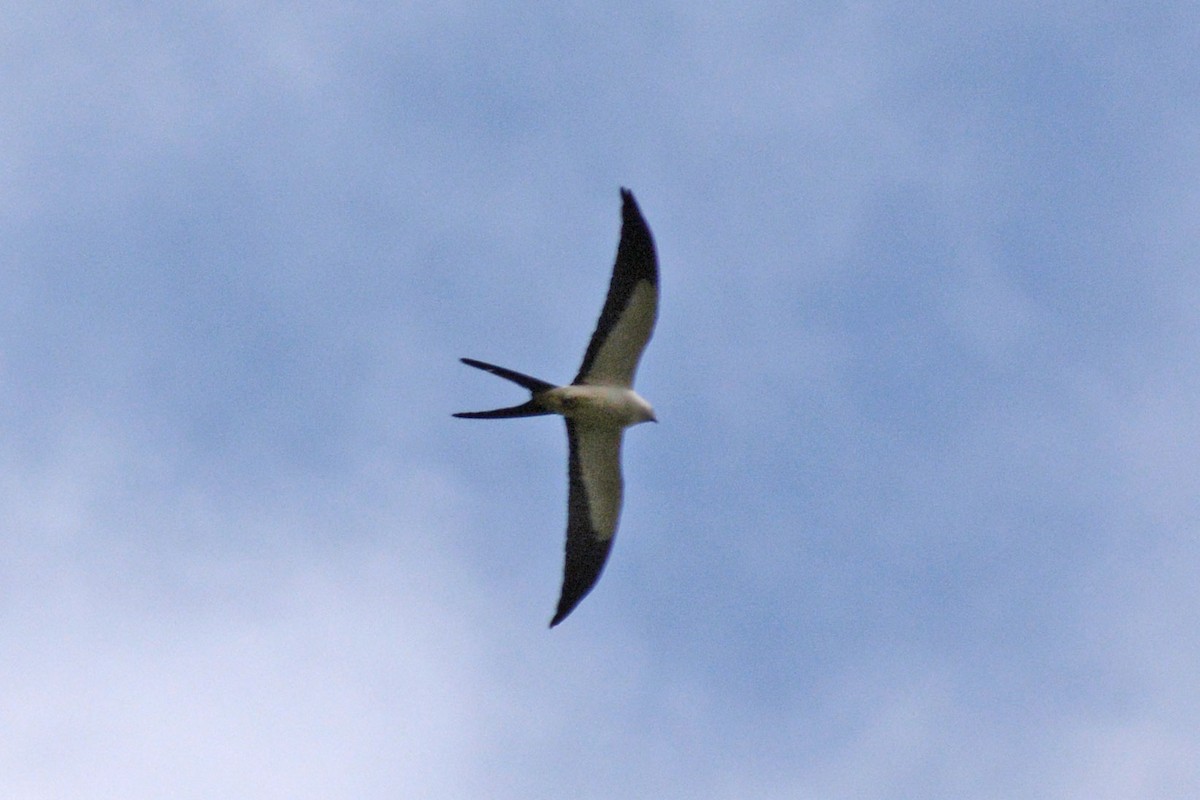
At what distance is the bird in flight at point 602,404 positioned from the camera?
766 inches

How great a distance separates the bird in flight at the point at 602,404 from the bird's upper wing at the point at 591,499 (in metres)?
0.01

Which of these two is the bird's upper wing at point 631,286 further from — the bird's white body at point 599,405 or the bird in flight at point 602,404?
the bird's white body at point 599,405

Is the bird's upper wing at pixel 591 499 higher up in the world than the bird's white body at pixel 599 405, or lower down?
lower down

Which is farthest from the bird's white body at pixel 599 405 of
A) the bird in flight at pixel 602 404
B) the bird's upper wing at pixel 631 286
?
the bird's upper wing at pixel 631 286

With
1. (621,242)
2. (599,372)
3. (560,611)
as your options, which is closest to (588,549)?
(560,611)

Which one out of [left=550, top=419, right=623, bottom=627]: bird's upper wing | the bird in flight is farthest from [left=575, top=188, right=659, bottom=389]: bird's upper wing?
[left=550, top=419, right=623, bottom=627]: bird's upper wing

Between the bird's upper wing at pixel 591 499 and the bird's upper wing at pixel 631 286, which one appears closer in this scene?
the bird's upper wing at pixel 631 286

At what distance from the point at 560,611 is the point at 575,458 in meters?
1.86

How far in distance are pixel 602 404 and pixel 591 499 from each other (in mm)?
1239

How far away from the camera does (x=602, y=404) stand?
20000mm

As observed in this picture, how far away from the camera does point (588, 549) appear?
2030 cm

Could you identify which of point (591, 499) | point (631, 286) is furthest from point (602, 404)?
point (631, 286)

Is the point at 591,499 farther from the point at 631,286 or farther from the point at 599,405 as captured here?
the point at 631,286

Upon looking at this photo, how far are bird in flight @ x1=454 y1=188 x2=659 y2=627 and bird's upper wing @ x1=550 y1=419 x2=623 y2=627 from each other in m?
0.01
